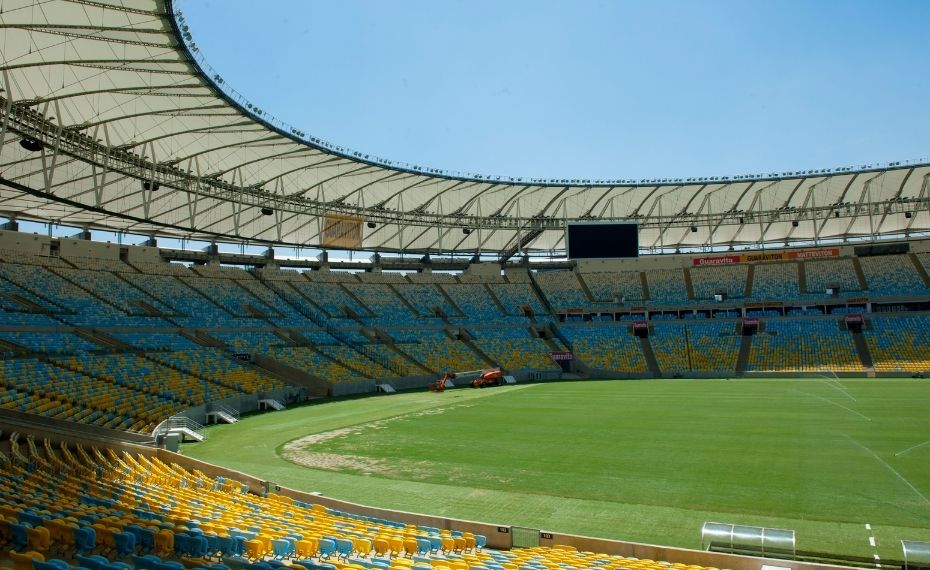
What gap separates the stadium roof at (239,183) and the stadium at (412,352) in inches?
9.1

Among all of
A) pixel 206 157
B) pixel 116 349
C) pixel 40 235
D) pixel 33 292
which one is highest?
pixel 206 157

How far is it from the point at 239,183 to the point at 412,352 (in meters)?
20.5

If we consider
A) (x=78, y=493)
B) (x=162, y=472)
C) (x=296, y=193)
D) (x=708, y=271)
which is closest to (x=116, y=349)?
(x=296, y=193)

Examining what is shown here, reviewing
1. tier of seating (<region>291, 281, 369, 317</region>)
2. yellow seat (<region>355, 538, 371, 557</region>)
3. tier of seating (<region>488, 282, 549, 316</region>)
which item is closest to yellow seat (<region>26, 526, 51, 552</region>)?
yellow seat (<region>355, 538, 371, 557</region>)

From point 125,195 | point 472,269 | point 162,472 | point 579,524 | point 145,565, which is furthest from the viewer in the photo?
point 472,269

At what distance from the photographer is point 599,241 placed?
57406 millimetres

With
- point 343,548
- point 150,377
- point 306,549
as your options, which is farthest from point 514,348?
point 306,549

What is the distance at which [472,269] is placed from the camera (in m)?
68.4

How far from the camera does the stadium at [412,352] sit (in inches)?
501

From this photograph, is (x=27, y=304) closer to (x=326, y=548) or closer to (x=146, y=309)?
(x=146, y=309)

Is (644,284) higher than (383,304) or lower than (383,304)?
higher

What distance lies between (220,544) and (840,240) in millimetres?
67093

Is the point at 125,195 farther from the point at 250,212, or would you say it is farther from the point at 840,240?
the point at 840,240

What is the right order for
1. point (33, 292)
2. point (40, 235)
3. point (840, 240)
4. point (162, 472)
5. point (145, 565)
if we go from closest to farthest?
point (145, 565) < point (162, 472) < point (33, 292) < point (40, 235) < point (840, 240)
